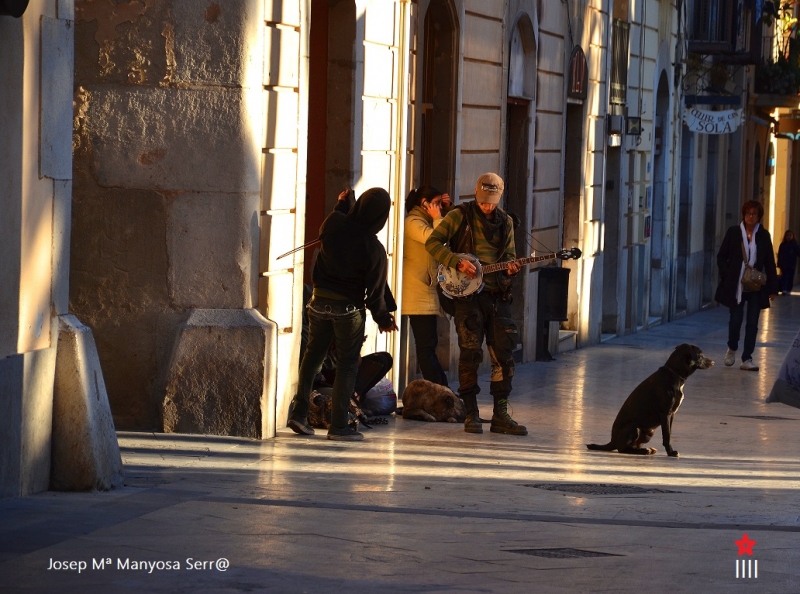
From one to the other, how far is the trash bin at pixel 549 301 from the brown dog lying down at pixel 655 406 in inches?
287

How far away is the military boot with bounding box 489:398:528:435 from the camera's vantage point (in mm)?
11562

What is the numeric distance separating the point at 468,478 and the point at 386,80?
15.8ft

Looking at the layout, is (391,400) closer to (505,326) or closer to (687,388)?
(505,326)

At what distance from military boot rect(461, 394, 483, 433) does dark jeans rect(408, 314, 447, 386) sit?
45.3 inches

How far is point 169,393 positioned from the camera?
10.3 meters

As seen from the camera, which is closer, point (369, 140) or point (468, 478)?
point (468, 478)

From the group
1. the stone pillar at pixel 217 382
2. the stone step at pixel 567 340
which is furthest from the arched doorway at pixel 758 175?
the stone pillar at pixel 217 382

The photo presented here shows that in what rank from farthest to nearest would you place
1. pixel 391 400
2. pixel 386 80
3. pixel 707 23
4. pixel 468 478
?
1. pixel 707 23
2. pixel 386 80
3. pixel 391 400
4. pixel 468 478

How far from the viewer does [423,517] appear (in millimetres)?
7664

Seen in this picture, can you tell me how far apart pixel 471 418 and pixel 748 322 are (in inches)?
283

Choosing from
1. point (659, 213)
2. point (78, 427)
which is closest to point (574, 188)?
point (659, 213)

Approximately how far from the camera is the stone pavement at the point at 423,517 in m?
6.19

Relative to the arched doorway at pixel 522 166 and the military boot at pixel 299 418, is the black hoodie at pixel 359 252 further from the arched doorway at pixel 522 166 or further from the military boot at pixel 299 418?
the arched doorway at pixel 522 166

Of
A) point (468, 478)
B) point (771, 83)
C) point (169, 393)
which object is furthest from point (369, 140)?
point (771, 83)
